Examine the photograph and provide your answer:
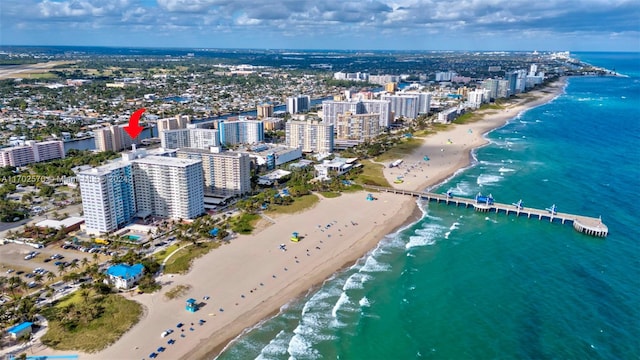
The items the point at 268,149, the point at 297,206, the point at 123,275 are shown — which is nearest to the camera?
the point at 123,275

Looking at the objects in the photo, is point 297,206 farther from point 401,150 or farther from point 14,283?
point 401,150

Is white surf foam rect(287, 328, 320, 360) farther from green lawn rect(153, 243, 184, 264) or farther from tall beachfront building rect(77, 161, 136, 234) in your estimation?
tall beachfront building rect(77, 161, 136, 234)

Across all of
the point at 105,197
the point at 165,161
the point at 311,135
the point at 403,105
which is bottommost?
the point at 105,197

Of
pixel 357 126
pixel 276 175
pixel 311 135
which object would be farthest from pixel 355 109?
pixel 276 175

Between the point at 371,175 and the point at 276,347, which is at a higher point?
the point at 371,175

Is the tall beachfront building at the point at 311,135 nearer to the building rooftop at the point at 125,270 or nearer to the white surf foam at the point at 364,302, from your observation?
the building rooftop at the point at 125,270

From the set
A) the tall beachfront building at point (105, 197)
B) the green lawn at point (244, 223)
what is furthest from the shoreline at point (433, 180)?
the tall beachfront building at point (105, 197)

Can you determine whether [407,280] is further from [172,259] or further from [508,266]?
[172,259]
